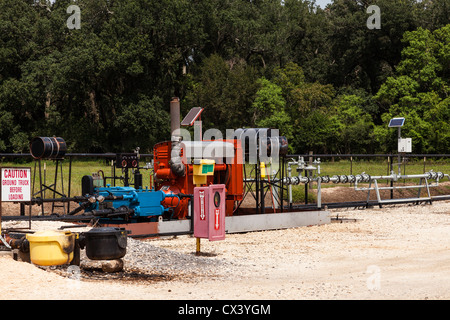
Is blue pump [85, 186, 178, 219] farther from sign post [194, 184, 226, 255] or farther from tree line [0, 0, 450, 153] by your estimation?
tree line [0, 0, 450, 153]

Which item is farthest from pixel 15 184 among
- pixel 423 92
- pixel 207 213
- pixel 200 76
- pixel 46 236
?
pixel 423 92

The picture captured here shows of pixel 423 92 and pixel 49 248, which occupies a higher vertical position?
pixel 423 92

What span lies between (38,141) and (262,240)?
17.8 ft

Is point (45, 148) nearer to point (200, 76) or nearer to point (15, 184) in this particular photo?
point (15, 184)

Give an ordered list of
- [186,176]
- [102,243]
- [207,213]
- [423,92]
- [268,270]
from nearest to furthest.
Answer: [102,243] → [268,270] → [207,213] → [186,176] → [423,92]

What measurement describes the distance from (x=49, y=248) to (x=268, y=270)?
3.64 metres

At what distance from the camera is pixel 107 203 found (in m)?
15.0

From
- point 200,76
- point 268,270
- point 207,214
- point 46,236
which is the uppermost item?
point 200,76

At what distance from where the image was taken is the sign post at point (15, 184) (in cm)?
1120

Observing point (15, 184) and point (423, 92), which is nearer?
point (15, 184)

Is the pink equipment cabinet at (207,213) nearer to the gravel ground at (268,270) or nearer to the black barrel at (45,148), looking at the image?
the gravel ground at (268,270)

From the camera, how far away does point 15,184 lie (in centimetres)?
1137
